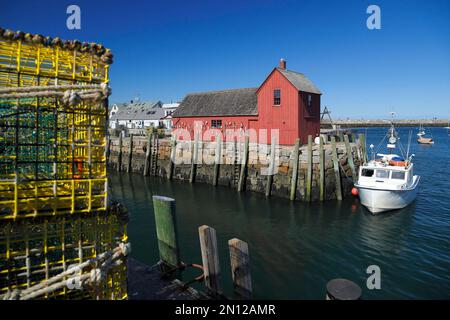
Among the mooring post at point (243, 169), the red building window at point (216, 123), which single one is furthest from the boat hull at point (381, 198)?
the red building window at point (216, 123)

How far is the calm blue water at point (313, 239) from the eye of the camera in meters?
10.2

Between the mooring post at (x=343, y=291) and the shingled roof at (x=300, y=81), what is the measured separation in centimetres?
2102

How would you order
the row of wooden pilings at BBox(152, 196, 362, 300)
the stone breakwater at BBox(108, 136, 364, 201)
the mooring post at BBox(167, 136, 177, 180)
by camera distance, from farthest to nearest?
1. the mooring post at BBox(167, 136, 177, 180)
2. the stone breakwater at BBox(108, 136, 364, 201)
3. the row of wooden pilings at BBox(152, 196, 362, 300)

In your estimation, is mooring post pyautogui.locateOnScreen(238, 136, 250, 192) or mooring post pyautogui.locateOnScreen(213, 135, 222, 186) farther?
mooring post pyautogui.locateOnScreen(213, 135, 222, 186)

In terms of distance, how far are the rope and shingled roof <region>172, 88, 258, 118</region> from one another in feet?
77.3

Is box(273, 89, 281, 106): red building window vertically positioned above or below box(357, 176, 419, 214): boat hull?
above

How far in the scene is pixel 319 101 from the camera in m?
27.7

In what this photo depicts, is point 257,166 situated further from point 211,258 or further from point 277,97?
point 211,258

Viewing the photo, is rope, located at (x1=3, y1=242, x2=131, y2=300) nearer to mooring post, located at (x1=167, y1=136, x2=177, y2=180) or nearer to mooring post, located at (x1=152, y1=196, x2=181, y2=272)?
mooring post, located at (x1=152, y1=196, x2=181, y2=272)

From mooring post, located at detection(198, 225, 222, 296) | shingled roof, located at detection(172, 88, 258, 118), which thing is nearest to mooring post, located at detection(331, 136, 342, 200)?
shingled roof, located at detection(172, 88, 258, 118)

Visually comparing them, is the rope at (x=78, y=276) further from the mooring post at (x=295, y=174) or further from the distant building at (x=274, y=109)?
the distant building at (x=274, y=109)

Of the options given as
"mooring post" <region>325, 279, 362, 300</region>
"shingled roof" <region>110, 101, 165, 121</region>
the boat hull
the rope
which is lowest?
the boat hull

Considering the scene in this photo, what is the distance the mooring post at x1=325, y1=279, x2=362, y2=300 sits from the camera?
16.7 ft

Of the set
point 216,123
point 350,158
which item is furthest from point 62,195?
point 216,123
